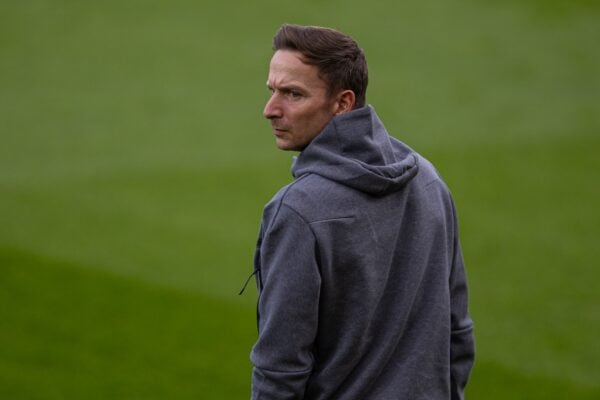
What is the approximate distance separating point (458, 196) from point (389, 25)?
335 cm

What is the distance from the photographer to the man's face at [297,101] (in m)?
1.91

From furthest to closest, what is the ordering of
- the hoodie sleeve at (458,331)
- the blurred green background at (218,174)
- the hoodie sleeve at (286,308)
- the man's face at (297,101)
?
the blurred green background at (218,174) → the hoodie sleeve at (458,331) → the man's face at (297,101) → the hoodie sleeve at (286,308)

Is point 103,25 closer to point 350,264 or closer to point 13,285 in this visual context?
point 13,285

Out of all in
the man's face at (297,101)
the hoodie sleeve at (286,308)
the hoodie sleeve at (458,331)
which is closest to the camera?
the hoodie sleeve at (286,308)

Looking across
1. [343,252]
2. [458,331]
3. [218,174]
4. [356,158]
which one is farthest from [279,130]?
[218,174]

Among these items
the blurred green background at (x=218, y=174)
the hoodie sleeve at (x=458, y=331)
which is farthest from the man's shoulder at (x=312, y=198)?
the blurred green background at (x=218, y=174)

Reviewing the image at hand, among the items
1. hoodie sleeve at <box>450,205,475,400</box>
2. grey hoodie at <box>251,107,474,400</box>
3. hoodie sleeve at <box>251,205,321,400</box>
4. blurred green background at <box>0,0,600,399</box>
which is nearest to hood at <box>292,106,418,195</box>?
grey hoodie at <box>251,107,474,400</box>

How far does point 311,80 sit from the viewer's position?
1.92m

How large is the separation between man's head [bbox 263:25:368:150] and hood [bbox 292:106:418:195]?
0.12 ft

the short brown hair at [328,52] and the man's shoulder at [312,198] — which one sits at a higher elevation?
the short brown hair at [328,52]

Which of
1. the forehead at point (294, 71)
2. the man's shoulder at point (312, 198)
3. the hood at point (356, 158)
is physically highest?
the forehead at point (294, 71)

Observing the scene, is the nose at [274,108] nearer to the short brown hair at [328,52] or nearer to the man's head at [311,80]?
the man's head at [311,80]

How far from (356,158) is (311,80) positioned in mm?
180

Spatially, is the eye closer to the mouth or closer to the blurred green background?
the mouth
